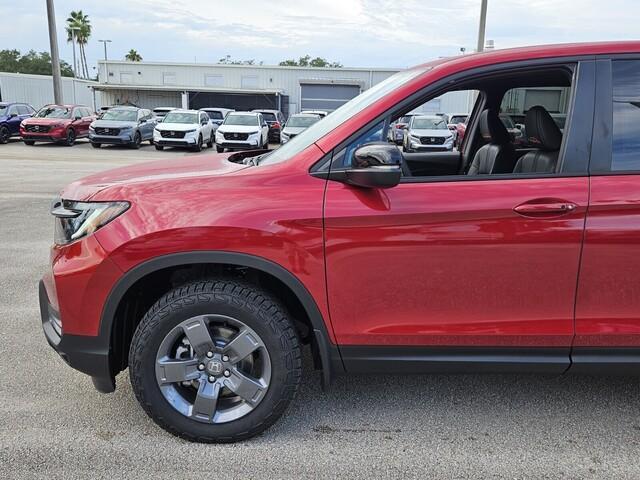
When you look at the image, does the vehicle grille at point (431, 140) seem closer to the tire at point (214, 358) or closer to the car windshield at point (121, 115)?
the car windshield at point (121, 115)

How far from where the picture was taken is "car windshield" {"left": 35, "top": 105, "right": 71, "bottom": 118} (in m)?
22.3

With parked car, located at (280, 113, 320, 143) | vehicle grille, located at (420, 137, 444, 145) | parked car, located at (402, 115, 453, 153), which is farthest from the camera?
parked car, located at (280, 113, 320, 143)

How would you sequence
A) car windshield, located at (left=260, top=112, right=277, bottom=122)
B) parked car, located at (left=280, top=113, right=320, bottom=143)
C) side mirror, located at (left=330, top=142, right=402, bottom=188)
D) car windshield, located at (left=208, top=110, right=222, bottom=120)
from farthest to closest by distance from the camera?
car windshield, located at (left=208, top=110, right=222, bottom=120) → car windshield, located at (left=260, top=112, right=277, bottom=122) → parked car, located at (left=280, top=113, right=320, bottom=143) → side mirror, located at (left=330, top=142, right=402, bottom=188)

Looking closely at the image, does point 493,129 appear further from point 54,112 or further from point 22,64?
point 22,64

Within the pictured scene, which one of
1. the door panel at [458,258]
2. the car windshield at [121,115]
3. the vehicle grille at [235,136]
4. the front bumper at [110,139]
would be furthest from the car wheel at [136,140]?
the door panel at [458,258]

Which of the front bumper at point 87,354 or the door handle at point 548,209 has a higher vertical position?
the door handle at point 548,209

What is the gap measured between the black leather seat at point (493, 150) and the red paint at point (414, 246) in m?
0.97

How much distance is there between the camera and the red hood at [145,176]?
265 centimetres

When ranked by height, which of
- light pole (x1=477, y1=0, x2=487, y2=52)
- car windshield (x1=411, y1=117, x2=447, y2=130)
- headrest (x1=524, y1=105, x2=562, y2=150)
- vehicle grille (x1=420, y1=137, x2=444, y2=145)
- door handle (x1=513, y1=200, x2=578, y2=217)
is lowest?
vehicle grille (x1=420, y1=137, x2=444, y2=145)

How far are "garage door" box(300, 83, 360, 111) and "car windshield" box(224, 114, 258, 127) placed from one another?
1966 cm

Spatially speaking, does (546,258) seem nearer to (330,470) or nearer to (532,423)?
(532,423)

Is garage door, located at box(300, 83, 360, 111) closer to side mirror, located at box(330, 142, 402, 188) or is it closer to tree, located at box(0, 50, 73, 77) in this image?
side mirror, located at box(330, 142, 402, 188)

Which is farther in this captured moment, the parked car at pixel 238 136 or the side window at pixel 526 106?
the parked car at pixel 238 136

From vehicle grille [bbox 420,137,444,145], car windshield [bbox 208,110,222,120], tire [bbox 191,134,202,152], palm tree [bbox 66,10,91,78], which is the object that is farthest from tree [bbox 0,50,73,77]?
vehicle grille [bbox 420,137,444,145]
